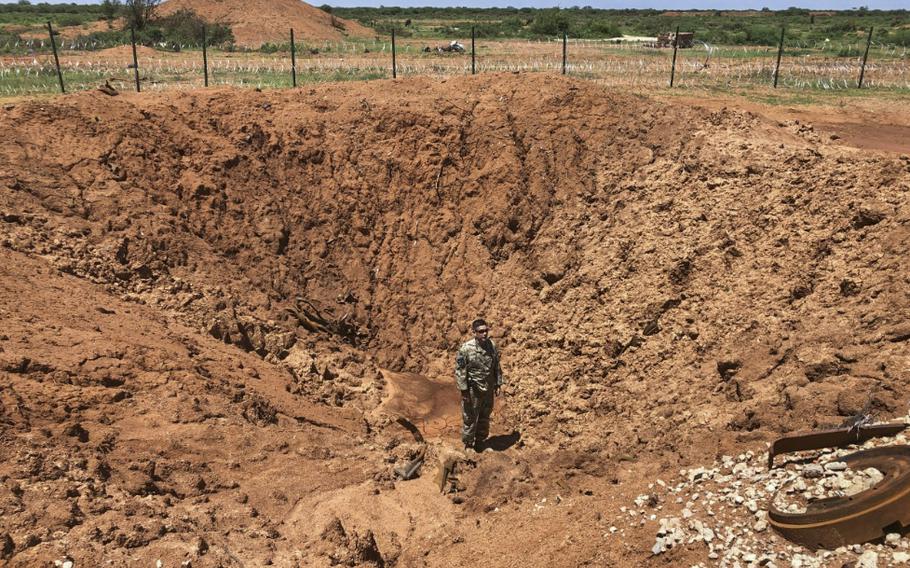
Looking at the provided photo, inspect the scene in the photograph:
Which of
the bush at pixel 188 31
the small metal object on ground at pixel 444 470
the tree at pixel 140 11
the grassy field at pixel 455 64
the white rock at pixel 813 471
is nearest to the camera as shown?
the white rock at pixel 813 471

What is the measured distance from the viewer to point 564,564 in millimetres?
5230

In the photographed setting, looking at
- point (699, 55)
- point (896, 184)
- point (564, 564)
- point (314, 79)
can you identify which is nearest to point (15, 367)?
point (564, 564)

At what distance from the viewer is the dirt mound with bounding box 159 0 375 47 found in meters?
42.9

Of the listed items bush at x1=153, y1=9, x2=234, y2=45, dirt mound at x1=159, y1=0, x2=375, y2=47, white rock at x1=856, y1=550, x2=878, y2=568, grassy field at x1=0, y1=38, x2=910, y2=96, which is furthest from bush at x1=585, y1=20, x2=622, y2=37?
white rock at x1=856, y1=550, x2=878, y2=568

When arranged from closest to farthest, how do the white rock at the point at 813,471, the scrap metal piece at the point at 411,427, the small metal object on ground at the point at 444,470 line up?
the white rock at the point at 813,471, the small metal object on ground at the point at 444,470, the scrap metal piece at the point at 411,427

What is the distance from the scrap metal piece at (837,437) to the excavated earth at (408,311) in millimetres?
316

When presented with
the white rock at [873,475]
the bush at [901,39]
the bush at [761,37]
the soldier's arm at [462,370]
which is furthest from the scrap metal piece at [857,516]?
the bush at [761,37]

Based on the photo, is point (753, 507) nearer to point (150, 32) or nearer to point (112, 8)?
point (150, 32)

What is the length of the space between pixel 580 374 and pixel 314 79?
16855 mm

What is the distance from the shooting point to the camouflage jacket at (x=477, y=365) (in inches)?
306

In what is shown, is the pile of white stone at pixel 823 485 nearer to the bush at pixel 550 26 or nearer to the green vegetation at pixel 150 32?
the green vegetation at pixel 150 32

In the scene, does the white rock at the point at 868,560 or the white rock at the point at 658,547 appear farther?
the white rock at the point at 658,547

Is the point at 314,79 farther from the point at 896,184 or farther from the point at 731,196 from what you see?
the point at 896,184

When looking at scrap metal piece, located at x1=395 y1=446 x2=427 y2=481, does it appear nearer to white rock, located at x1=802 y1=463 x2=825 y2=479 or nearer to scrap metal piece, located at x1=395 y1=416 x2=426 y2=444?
scrap metal piece, located at x1=395 y1=416 x2=426 y2=444
